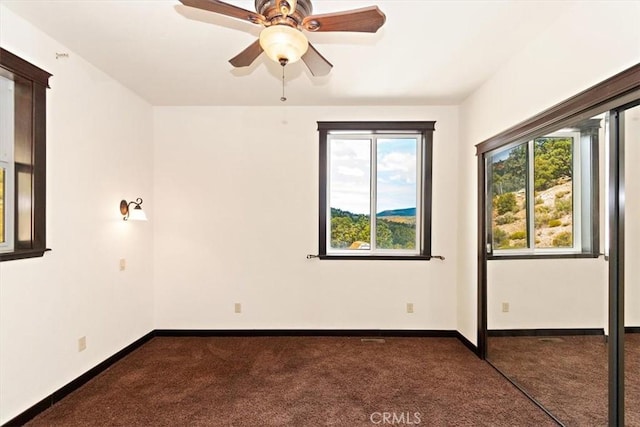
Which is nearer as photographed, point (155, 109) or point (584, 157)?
point (584, 157)

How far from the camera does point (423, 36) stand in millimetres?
2367

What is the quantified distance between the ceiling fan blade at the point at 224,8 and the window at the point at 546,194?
1.98 metres

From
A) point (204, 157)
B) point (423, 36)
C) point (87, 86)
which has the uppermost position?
point (423, 36)

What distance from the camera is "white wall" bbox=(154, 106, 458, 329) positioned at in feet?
12.7

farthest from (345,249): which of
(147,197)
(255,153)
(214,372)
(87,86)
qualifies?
(87,86)

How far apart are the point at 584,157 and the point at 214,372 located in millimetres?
3236

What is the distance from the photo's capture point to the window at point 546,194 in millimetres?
2021

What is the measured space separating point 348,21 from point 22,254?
249cm

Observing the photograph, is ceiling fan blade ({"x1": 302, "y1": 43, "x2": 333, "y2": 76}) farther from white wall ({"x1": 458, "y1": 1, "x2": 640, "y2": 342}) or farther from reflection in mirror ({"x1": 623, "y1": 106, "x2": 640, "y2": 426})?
reflection in mirror ({"x1": 623, "y1": 106, "x2": 640, "y2": 426})

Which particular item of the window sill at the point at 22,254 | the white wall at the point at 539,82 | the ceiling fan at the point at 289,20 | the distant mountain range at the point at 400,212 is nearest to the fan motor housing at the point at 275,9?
the ceiling fan at the point at 289,20

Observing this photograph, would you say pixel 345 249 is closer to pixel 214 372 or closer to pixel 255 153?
pixel 255 153
